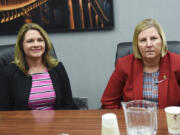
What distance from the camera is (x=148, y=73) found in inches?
60.8

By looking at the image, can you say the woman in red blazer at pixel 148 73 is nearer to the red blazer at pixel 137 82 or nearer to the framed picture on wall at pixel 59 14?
the red blazer at pixel 137 82

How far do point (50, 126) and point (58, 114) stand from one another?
15 centimetres

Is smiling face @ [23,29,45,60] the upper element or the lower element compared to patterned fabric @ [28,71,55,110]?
upper

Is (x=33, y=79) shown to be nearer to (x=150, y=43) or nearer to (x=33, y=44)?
(x=33, y=44)

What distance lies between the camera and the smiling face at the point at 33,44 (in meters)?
1.67

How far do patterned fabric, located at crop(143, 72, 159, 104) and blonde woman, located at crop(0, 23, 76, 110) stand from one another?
53cm

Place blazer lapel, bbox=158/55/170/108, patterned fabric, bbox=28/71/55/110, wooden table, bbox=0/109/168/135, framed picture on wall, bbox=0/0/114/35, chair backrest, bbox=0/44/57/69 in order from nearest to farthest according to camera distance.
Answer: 1. wooden table, bbox=0/109/168/135
2. blazer lapel, bbox=158/55/170/108
3. patterned fabric, bbox=28/71/55/110
4. chair backrest, bbox=0/44/57/69
5. framed picture on wall, bbox=0/0/114/35

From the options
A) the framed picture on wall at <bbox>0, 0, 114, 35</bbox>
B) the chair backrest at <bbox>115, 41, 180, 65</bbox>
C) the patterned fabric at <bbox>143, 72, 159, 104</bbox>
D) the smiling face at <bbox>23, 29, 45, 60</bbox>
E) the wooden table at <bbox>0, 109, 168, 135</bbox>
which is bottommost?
the wooden table at <bbox>0, 109, 168, 135</bbox>

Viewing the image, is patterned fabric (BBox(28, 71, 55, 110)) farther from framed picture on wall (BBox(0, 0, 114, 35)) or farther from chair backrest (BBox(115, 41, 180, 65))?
framed picture on wall (BBox(0, 0, 114, 35))

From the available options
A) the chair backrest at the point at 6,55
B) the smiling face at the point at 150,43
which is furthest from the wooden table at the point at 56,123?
the chair backrest at the point at 6,55

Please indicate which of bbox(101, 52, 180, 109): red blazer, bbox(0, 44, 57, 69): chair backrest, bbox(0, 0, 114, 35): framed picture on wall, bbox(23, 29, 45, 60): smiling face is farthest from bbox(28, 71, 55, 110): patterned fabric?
bbox(0, 0, 114, 35): framed picture on wall

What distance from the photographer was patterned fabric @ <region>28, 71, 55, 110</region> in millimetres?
1619

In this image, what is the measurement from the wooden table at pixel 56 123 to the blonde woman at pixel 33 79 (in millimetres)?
305

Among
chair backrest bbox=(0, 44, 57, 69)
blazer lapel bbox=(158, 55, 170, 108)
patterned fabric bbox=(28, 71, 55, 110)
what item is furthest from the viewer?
chair backrest bbox=(0, 44, 57, 69)
